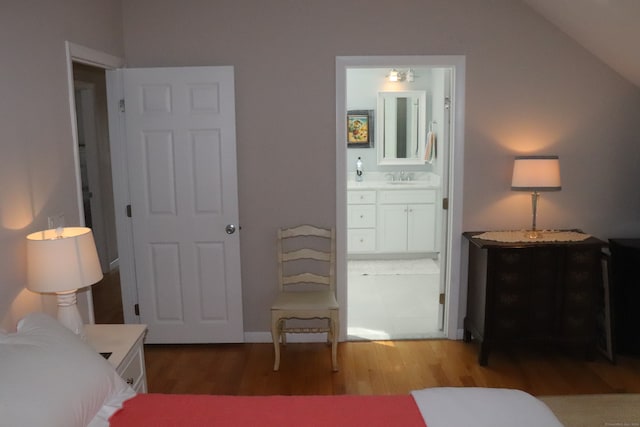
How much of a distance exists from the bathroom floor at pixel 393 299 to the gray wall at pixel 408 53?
963 millimetres

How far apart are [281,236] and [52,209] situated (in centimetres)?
153

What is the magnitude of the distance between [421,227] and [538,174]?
8.66 feet

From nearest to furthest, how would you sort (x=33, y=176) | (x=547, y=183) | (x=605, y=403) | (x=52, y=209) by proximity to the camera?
(x=33, y=176) → (x=52, y=209) → (x=605, y=403) → (x=547, y=183)

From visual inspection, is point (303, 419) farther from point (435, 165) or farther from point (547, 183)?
point (435, 165)

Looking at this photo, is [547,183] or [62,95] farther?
[547,183]

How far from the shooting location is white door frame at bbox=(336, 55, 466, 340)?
343 centimetres

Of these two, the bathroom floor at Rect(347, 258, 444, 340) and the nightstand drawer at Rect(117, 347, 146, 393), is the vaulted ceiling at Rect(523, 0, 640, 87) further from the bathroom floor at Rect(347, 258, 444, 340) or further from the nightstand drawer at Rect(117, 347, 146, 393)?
the nightstand drawer at Rect(117, 347, 146, 393)

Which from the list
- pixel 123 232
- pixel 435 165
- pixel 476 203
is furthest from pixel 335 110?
pixel 435 165

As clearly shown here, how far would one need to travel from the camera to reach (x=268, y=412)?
1.67 meters

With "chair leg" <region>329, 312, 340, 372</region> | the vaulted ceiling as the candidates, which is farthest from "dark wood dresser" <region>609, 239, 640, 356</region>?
"chair leg" <region>329, 312, 340, 372</region>

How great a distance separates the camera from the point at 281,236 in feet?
11.6

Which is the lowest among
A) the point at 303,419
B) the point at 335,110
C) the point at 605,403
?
the point at 605,403

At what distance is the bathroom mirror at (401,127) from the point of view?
6047mm

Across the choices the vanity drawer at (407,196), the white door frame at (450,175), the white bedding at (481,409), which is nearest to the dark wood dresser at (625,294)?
the white door frame at (450,175)
